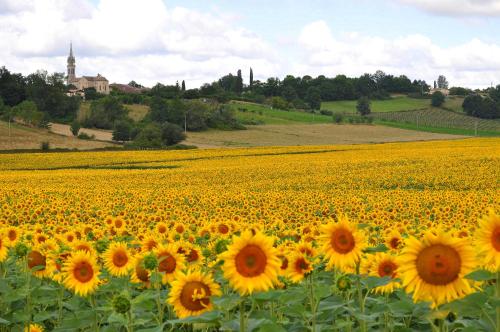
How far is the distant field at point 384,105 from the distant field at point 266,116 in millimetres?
15127

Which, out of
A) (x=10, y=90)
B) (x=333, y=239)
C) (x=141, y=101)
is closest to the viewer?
(x=333, y=239)

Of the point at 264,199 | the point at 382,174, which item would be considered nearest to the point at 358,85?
the point at 382,174

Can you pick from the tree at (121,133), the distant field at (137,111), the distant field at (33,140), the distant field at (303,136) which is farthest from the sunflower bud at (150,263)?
Answer: the distant field at (137,111)

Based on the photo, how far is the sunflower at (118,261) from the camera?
5.25 meters

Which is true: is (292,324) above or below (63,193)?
above

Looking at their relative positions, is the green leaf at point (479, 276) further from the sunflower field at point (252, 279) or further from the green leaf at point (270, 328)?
the green leaf at point (270, 328)

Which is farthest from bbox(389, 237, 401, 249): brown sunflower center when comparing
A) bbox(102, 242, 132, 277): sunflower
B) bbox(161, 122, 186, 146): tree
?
bbox(161, 122, 186, 146): tree

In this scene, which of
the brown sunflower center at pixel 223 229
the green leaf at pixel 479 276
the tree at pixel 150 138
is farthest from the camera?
the tree at pixel 150 138

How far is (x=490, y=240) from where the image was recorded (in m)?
3.16

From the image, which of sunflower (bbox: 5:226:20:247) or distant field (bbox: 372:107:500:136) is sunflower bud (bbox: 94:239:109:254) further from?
distant field (bbox: 372:107:500:136)

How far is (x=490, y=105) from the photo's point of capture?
141875 millimetres

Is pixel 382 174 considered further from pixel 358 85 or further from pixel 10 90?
pixel 358 85

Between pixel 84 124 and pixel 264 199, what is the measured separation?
9376 centimetres

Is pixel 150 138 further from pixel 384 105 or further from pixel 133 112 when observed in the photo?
pixel 384 105
